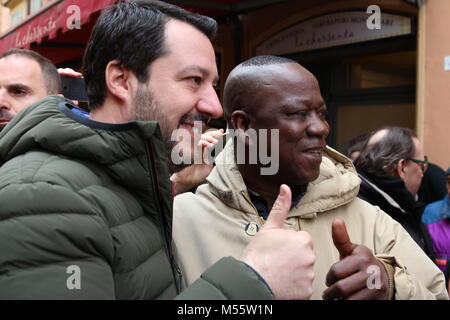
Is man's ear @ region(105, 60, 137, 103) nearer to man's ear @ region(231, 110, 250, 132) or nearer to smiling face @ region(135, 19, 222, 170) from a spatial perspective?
smiling face @ region(135, 19, 222, 170)

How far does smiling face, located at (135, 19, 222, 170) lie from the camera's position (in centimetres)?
145

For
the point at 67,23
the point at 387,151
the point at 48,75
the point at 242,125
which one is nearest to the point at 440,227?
the point at 387,151

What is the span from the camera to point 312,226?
1685 mm

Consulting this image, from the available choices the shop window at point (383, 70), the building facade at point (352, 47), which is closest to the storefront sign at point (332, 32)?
the building facade at point (352, 47)

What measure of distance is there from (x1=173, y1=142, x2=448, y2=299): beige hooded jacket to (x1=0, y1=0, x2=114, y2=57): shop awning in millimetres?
3523

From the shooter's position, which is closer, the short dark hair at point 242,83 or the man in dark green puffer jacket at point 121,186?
the man in dark green puffer jacket at point 121,186

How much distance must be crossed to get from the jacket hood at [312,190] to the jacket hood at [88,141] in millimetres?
420

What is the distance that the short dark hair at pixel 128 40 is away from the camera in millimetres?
1454

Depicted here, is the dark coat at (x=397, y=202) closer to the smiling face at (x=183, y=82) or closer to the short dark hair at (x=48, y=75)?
the smiling face at (x=183, y=82)

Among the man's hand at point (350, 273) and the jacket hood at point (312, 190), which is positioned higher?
the jacket hood at point (312, 190)

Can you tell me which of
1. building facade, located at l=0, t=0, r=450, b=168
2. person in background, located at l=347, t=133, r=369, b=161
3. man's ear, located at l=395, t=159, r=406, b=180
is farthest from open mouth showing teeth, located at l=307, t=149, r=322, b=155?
building facade, located at l=0, t=0, r=450, b=168

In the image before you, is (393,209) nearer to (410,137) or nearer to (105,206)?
(410,137)

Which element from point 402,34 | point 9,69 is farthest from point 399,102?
point 9,69

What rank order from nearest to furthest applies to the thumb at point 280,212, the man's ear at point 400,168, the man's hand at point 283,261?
the man's hand at point 283,261 < the thumb at point 280,212 < the man's ear at point 400,168
